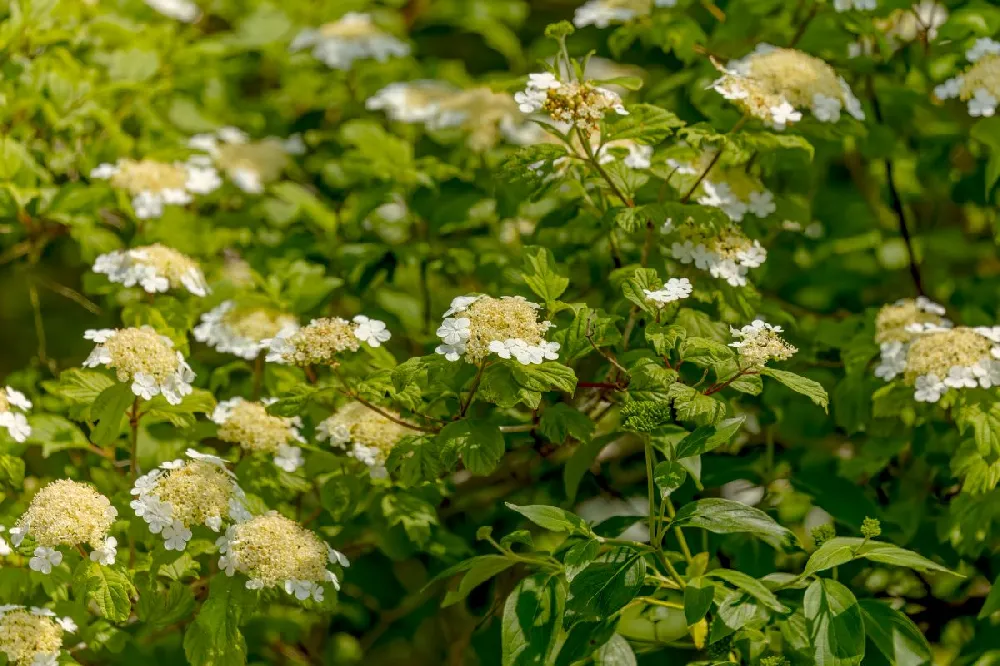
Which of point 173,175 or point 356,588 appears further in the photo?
point 356,588

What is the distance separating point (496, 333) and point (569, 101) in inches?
16.9

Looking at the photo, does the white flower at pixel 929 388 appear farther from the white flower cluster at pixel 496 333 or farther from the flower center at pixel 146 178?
the flower center at pixel 146 178

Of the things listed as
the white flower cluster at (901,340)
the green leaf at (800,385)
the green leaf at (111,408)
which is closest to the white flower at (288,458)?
the green leaf at (111,408)

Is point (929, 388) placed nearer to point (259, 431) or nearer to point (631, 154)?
point (631, 154)

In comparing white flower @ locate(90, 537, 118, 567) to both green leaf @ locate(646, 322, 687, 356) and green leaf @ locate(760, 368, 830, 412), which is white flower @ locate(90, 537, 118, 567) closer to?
green leaf @ locate(646, 322, 687, 356)

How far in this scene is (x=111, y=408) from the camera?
83.6 inches

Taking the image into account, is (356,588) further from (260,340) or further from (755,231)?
(755,231)

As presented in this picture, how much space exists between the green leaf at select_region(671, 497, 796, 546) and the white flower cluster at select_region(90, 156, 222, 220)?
1333 mm

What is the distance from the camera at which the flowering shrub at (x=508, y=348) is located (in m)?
1.95

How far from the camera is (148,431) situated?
2.42 meters

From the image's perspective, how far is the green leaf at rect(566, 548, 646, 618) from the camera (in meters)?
1.81

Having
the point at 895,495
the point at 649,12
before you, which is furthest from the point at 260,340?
the point at 895,495

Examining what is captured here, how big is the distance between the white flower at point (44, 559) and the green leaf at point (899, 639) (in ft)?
4.16

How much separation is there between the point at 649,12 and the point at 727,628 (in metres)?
1.44
